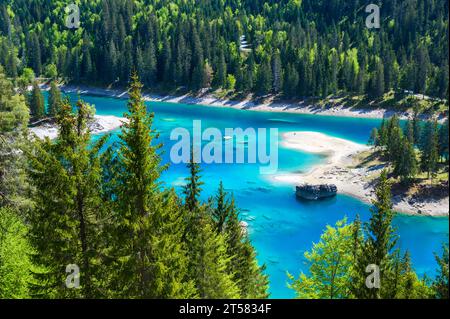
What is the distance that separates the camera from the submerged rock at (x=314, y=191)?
8506cm

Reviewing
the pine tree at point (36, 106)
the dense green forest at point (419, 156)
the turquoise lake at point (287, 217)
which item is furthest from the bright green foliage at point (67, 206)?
the pine tree at point (36, 106)

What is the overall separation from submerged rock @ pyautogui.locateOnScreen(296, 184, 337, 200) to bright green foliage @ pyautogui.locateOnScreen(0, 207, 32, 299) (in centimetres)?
5825

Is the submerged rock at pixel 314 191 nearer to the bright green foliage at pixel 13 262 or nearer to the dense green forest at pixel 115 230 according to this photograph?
the dense green forest at pixel 115 230

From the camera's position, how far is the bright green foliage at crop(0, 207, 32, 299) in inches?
1145

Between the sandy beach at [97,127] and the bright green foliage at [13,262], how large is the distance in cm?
9434

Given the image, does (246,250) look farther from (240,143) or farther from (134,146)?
(240,143)

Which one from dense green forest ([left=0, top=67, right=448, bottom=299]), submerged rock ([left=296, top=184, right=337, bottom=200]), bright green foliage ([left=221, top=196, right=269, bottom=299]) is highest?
dense green forest ([left=0, top=67, right=448, bottom=299])

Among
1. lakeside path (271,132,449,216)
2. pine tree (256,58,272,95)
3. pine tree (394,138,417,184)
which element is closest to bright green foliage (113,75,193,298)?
lakeside path (271,132,449,216)

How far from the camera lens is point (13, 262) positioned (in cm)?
2988

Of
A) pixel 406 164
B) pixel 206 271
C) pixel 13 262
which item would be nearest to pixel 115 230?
pixel 206 271

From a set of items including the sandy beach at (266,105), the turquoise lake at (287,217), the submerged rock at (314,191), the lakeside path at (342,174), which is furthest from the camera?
the sandy beach at (266,105)

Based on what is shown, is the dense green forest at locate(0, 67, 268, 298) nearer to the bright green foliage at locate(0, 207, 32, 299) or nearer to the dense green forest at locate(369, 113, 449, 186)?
the bright green foliage at locate(0, 207, 32, 299)

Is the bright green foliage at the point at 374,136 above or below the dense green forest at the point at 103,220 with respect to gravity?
below
